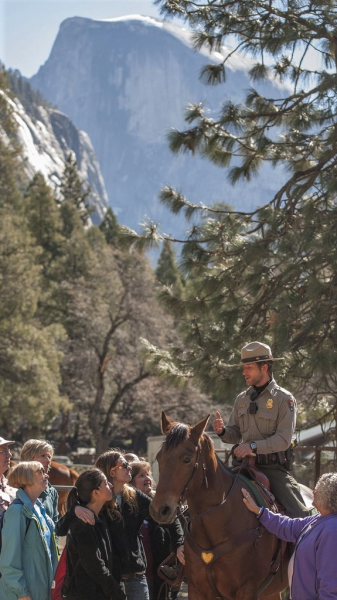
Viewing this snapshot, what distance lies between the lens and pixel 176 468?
5.16 m

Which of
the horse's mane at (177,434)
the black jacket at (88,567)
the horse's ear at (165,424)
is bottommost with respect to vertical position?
the black jacket at (88,567)

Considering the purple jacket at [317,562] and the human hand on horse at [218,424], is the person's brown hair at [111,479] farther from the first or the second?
the purple jacket at [317,562]

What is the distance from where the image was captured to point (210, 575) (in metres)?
5.46

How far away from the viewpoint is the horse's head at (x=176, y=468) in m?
4.96

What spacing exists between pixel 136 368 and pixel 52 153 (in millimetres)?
136957

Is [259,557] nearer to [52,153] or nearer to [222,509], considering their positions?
[222,509]

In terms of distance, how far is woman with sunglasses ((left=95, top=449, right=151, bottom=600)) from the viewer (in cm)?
575

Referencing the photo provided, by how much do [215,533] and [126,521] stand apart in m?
0.73

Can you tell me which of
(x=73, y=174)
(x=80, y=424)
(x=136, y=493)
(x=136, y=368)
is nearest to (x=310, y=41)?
(x=136, y=493)

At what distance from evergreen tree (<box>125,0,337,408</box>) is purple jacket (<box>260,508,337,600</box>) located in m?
5.19

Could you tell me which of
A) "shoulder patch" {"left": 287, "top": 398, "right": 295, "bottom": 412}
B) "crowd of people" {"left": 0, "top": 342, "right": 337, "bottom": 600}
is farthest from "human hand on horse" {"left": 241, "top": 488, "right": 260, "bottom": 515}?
"shoulder patch" {"left": 287, "top": 398, "right": 295, "bottom": 412}

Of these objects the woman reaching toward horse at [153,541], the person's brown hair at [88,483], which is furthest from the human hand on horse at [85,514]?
the woman reaching toward horse at [153,541]

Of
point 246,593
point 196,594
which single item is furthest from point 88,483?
point 246,593

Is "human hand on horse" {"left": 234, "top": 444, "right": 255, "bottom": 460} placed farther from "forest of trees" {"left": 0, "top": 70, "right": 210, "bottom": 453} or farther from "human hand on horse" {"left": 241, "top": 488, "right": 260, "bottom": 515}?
"forest of trees" {"left": 0, "top": 70, "right": 210, "bottom": 453}
